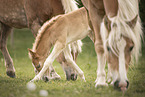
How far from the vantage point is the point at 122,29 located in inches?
120

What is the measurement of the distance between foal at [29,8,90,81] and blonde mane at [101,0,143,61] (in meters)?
1.52

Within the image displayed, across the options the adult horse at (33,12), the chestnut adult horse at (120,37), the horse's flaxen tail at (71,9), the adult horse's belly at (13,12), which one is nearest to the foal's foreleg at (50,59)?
the adult horse at (33,12)

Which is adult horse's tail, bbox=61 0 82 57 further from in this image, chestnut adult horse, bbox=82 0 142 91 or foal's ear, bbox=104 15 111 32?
foal's ear, bbox=104 15 111 32

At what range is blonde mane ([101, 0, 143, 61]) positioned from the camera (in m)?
3.04

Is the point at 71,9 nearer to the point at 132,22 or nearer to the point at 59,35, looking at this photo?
the point at 59,35

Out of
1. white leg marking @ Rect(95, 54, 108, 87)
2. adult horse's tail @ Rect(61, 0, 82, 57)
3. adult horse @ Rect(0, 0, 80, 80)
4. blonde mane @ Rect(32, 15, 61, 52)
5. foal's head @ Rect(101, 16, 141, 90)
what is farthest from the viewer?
adult horse's tail @ Rect(61, 0, 82, 57)

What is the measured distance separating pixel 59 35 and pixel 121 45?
2032 mm

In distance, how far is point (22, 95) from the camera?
10.1 feet

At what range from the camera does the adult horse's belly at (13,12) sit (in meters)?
5.55

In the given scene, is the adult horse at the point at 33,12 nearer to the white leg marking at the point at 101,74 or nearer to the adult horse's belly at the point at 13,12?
the adult horse's belly at the point at 13,12

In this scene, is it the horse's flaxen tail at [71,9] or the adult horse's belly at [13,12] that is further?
the adult horse's belly at [13,12]

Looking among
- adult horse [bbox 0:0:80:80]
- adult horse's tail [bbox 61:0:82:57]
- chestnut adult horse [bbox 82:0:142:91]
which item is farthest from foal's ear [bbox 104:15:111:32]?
adult horse's tail [bbox 61:0:82:57]

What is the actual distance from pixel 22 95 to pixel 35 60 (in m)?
1.76

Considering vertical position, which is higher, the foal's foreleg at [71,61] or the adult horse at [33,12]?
the adult horse at [33,12]
